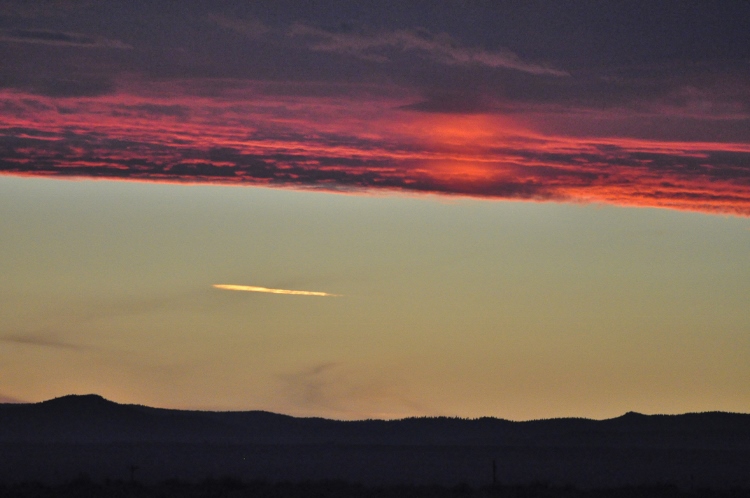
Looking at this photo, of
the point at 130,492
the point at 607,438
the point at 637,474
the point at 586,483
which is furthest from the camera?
the point at 607,438

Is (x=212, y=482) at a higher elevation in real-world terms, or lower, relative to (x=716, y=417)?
lower

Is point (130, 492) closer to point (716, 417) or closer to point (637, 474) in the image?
point (637, 474)

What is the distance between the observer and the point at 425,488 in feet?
137

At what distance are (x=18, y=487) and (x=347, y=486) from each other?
1064 cm

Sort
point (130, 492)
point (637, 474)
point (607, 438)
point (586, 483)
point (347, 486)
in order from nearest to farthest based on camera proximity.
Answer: point (130, 492) → point (347, 486) → point (586, 483) → point (637, 474) → point (607, 438)

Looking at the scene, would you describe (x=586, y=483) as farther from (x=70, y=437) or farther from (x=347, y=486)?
(x=70, y=437)

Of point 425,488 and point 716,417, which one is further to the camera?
point 716,417

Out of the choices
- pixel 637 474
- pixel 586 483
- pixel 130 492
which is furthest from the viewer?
pixel 637 474

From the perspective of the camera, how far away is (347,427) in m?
198

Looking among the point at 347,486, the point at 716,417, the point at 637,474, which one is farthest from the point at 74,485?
the point at 716,417

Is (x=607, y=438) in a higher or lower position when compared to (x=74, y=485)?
higher

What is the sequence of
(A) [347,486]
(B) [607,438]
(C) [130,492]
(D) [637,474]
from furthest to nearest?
(B) [607,438] → (D) [637,474] → (A) [347,486] → (C) [130,492]

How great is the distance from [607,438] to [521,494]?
506 feet

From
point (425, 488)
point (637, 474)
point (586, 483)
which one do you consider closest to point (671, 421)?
point (637, 474)
